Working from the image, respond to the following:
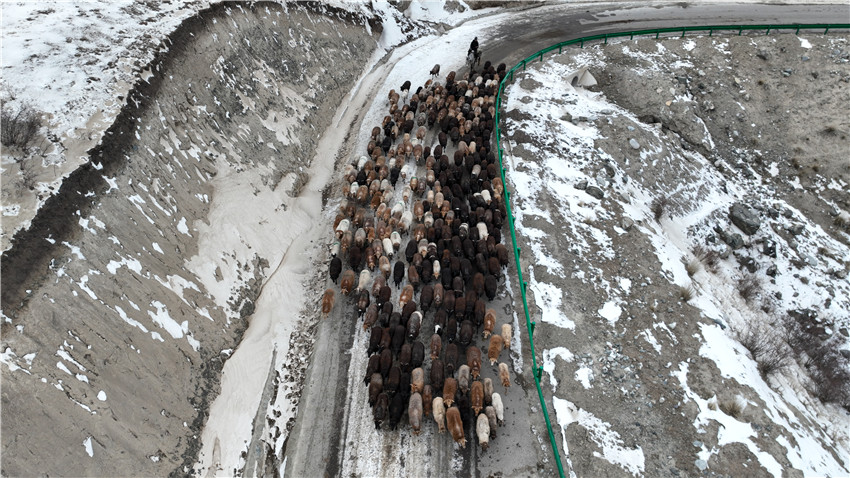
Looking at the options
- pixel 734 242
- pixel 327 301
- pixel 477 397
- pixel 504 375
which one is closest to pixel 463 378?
pixel 477 397

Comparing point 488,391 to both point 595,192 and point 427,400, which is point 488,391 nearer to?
point 427,400

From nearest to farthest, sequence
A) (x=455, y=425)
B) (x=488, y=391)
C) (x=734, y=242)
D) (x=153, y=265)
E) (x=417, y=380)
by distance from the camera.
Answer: (x=455, y=425) → (x=488, y=391) → (x=417, y=380) → (x=153, y=265) → (x=734, y=242)

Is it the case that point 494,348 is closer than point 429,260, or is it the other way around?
point 494,348

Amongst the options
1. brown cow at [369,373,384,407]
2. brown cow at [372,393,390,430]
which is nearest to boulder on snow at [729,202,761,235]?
brown cow at [369,373,384,407]

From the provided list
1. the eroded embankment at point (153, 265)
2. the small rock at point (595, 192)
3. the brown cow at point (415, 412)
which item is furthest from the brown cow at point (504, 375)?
the small rock at point (595, 192)

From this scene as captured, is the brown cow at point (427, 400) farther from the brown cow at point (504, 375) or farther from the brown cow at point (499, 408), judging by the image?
the brown cow at point (504, 375)

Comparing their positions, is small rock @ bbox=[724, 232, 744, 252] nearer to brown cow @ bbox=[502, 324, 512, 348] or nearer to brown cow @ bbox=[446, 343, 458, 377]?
brown cow @ bbox=[502, 324, 512, 348]

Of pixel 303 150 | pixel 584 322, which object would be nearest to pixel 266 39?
pixel 303 150
